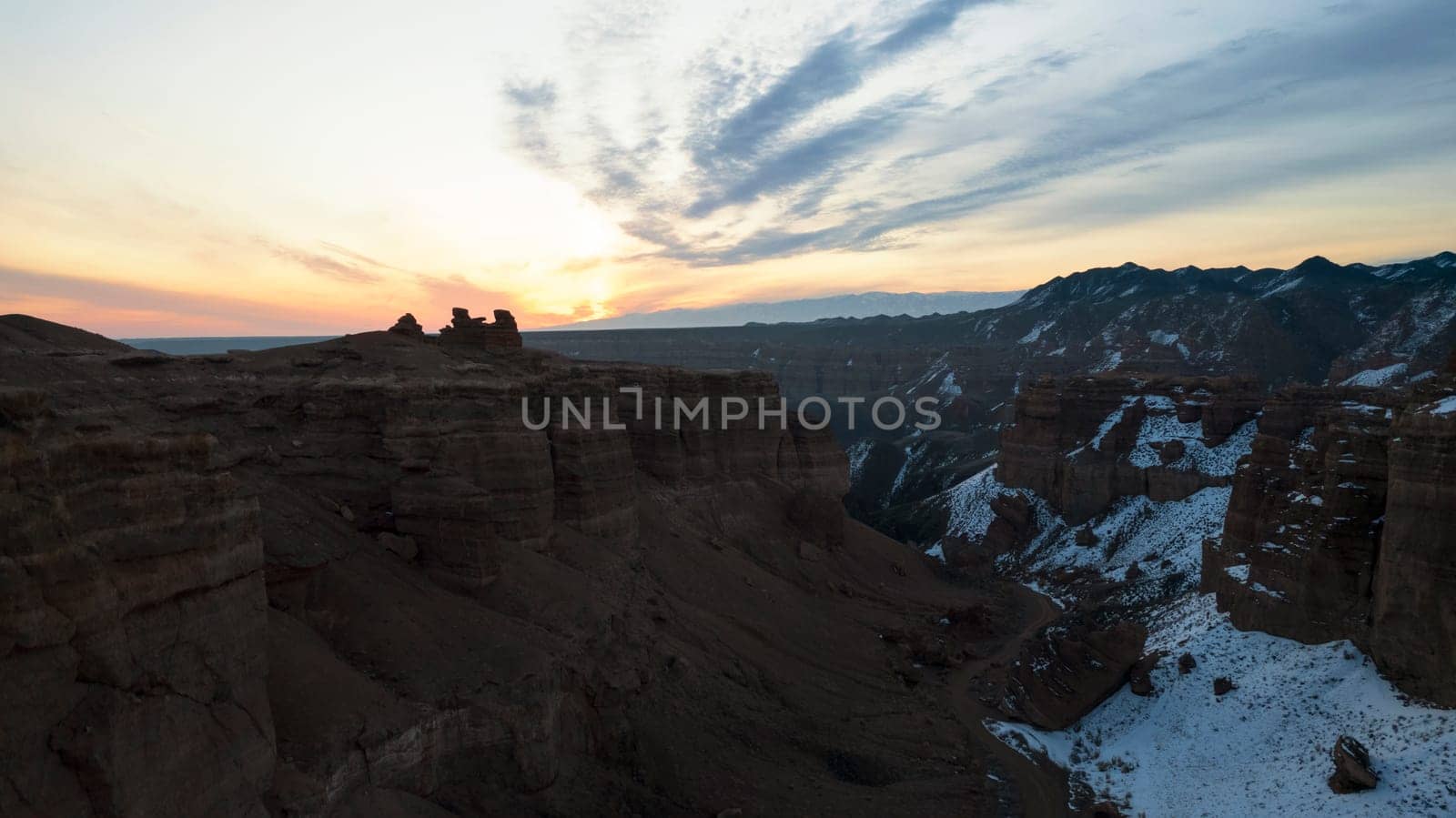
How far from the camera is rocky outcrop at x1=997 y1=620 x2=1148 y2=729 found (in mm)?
31641

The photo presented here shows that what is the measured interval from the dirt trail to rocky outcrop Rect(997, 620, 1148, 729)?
150cm

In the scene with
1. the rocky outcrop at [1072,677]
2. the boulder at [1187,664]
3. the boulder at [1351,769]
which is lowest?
the rocky outcrop at [1072,677]

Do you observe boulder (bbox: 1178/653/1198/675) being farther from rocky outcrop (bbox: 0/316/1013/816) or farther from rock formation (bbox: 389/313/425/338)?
rock formation (bbox: 389/313/425/338)

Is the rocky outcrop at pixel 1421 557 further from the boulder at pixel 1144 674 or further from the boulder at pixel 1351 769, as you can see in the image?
the boulder at pixel 1144 674

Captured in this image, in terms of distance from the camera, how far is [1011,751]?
29.1 metres

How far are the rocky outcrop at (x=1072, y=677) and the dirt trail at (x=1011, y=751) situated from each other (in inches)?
58.9

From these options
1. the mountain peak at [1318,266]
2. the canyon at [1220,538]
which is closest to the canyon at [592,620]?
the canyon at [1220,538]

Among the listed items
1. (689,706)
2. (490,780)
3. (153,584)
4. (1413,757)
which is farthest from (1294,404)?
(153,584)

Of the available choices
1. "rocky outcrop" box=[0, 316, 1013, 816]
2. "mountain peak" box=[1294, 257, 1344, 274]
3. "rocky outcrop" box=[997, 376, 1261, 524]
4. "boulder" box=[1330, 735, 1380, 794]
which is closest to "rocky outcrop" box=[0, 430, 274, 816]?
"rocky outcrop" box=[0, 316, 1013, 816]

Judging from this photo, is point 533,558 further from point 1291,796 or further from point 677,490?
point 1291,796

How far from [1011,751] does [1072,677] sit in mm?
5282

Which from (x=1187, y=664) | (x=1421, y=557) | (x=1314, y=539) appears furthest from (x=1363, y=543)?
(x=1187, y=664)

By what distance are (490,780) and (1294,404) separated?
5981 centimetres

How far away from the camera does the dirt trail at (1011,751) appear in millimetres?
25703
